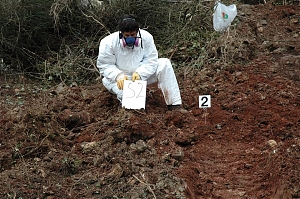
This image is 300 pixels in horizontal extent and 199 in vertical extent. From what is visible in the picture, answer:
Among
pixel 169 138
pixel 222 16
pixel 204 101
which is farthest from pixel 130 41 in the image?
pixel 222 16

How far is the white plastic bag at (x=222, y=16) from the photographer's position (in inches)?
294

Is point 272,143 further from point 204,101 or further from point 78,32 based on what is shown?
point 78,32

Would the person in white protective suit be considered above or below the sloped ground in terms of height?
above

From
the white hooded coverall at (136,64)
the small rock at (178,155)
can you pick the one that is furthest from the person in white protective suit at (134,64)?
the small rock at (178,155)

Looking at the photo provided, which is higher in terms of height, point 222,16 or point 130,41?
point 130,41

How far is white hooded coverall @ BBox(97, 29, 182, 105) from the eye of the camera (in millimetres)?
5613

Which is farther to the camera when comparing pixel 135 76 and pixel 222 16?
pixel 222 16

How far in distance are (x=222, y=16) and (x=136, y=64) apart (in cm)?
214

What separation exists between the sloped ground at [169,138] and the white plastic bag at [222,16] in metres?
0.40

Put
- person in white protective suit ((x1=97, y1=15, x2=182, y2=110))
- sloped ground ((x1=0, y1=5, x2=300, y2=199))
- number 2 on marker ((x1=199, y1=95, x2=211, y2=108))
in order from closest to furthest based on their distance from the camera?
1. sloped ground ((x1=0, y1=5, x2=300, y2=199))
2. number 2 on marker ((x1=199, y1=95, x2=211, y2=108))
3. person in white protective suit ((x1=97, y1=15, x2=182, y2=110))

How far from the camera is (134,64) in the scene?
18.7 ft

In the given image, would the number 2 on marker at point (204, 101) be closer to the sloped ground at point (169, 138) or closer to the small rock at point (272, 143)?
the sloped ground at point (169, 138)

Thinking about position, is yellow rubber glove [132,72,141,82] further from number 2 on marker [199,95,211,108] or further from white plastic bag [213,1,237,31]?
white plastic bag [213,1,237,31]

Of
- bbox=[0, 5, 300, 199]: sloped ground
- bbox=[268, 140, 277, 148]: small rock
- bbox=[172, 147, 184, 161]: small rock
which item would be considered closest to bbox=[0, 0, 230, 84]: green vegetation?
bbox=[0, 5, 300, 199]: sloped ground
